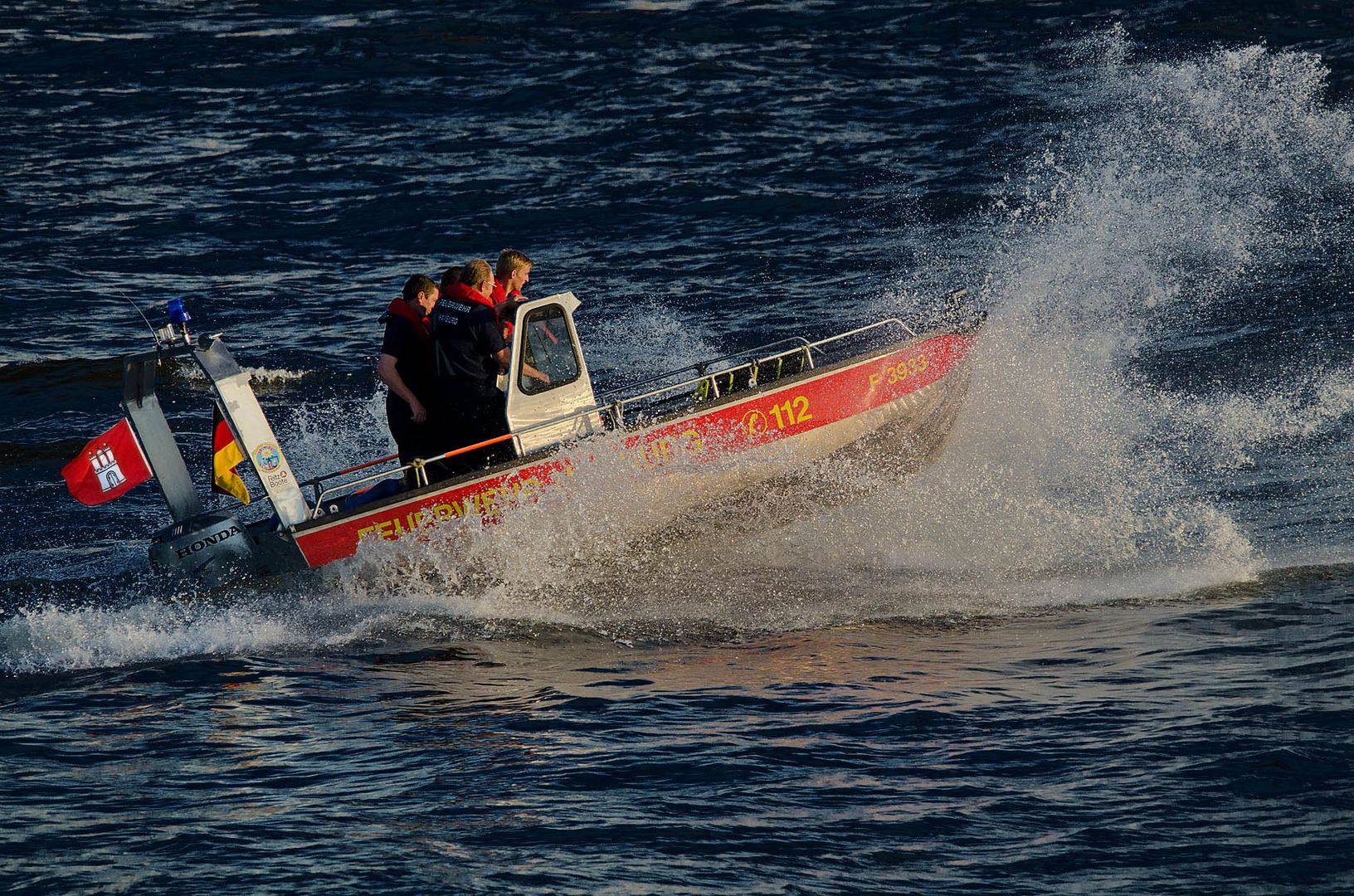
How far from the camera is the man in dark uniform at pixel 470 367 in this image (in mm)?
9289

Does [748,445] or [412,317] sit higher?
[412,317]

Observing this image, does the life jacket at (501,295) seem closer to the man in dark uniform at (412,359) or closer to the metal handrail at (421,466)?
the man in dark uniform at (412,359)

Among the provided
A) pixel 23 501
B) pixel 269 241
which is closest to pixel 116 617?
pixel 23 501

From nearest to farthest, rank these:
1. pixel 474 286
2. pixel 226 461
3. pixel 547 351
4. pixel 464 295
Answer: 1. pixel 226 461
2. pixel 464 295
3. pixel 474 286
4. pixel 547 351

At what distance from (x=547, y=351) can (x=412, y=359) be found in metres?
0.92

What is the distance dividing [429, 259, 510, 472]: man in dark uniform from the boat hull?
601 mm

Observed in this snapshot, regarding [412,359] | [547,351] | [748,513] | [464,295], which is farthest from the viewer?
[748,513]

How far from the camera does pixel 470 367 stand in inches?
371

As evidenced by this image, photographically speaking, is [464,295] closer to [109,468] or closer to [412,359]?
[412,359]

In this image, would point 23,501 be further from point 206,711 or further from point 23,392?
point 206,711

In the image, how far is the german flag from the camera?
907 centimetres

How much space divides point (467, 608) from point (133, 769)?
9.19ft

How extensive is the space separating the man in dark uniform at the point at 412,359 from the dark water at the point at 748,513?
1065 mm

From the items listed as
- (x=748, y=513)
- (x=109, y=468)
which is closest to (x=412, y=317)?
(x=109, y=468)
